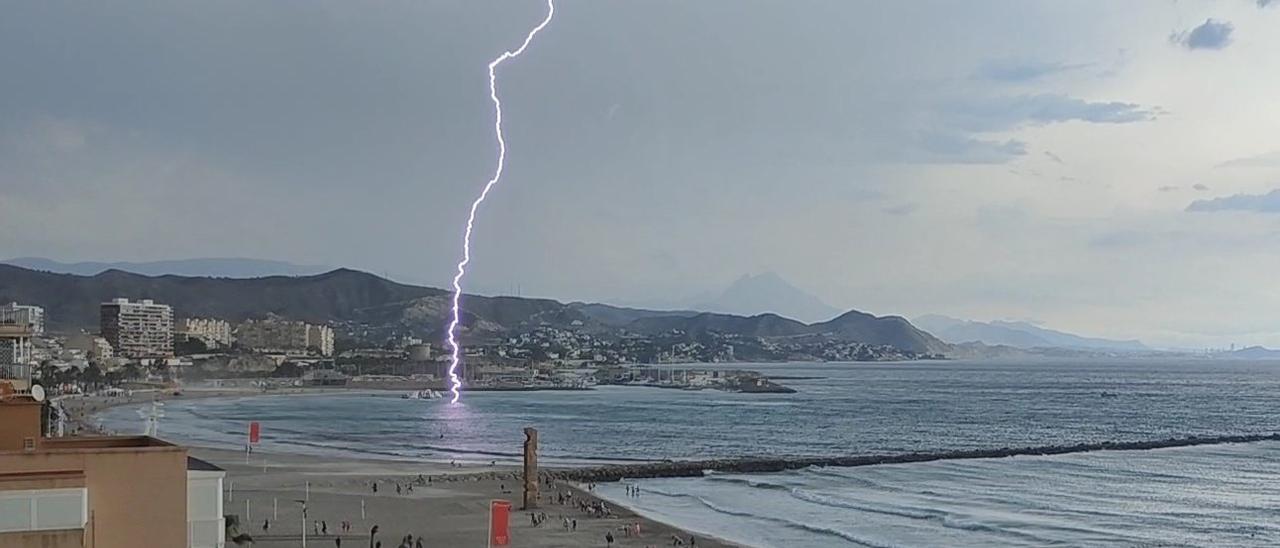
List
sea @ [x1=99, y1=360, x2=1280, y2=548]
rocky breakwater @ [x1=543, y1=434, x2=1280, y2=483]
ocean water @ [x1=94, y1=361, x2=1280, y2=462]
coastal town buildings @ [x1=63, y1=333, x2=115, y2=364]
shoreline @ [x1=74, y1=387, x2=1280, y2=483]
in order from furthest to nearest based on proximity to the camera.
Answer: coastal town buildings @ [x1=63, y1=333, x2=115, y2=364] → ocean water @ [x1=94, y1=361, x2=1280, y2=462] → shoreline @ [x1=74, y1=387, x2=1280, y2=483] → rocky breakwater @ [x1=543, y1=434, x2=1280, y2=483] → sea @ [x1=99, y1=360, x2=1280, y2=548]

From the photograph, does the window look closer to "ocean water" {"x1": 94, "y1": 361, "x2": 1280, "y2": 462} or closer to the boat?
"ocean water" {"x1": 94, "y1": 361, "x2": 1280, "y2": 462}

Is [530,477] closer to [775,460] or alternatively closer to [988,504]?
[988,504]

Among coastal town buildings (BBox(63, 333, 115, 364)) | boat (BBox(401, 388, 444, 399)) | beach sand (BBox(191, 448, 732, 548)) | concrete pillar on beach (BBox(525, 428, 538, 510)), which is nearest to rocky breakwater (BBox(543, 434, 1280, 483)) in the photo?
beach sand (BBox(191, 448, 732, 548))

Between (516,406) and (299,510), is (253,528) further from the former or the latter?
(516,406)

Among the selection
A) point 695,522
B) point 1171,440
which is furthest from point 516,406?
point 695,522

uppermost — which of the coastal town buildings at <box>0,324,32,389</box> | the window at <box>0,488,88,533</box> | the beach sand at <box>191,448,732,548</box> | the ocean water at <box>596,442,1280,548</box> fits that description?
the coastal town buildings at <box>0,324,32,389</box>

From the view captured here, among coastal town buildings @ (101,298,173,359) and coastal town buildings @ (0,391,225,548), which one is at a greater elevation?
coastal town buildings @ (101,298,173,359)
